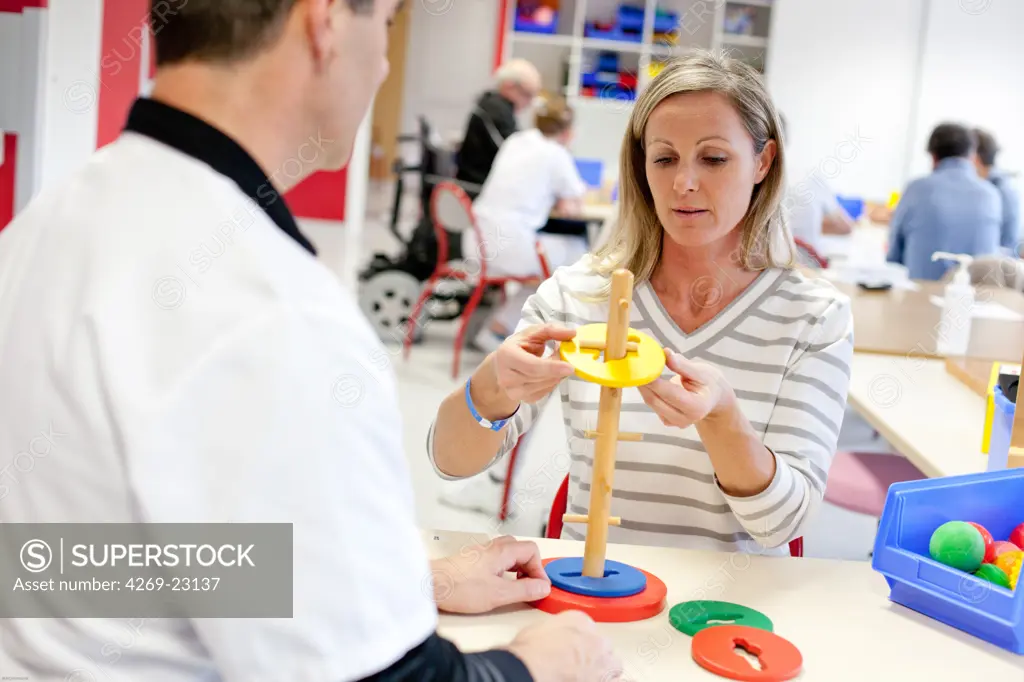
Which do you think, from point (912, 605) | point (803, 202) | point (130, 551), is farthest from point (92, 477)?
point (803, 202)

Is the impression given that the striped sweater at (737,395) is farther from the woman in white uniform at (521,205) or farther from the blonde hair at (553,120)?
the blonde hair at (553,120)

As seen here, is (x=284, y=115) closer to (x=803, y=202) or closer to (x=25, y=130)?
(x=25, y=130)

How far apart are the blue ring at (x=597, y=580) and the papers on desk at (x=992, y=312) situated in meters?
2.32

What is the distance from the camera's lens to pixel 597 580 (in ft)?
4.34

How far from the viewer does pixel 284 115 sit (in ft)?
2.70

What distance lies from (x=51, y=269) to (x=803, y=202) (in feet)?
14.5

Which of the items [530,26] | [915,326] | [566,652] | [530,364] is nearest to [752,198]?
[530,364]

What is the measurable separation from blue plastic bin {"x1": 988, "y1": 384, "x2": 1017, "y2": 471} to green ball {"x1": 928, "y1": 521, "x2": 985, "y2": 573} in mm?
491

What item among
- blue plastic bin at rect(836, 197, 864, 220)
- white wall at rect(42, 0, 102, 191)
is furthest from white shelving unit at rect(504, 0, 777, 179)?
white wall at rect(42, 0, 102, 191)

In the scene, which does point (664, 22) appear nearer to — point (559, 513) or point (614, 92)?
point (614, 92)

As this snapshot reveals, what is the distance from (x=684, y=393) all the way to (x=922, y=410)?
1309 mm

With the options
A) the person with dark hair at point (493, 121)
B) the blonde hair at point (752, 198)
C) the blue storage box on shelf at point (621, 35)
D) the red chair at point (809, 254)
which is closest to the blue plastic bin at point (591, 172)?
the person with dark hair at point (493, 121)

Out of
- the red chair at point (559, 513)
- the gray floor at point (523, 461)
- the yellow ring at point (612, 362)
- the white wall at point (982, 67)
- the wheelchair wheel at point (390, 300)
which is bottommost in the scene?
the gray floor at point (523, 461)

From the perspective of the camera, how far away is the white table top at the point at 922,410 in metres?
2.11
